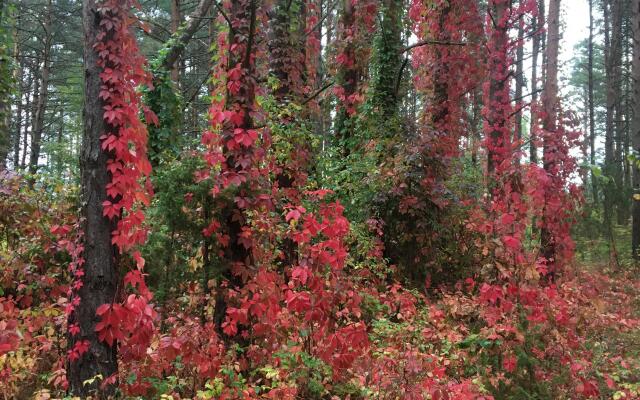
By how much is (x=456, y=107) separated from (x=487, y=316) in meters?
8.72

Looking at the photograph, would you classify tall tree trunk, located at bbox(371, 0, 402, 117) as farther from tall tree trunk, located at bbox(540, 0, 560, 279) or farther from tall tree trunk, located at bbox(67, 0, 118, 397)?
tall tree trunk, located at bbox(67, 0, 118, 397)

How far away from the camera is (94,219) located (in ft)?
13.0

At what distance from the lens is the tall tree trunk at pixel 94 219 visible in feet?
12.9

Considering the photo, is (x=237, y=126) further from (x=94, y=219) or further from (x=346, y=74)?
(x=346, y=74)

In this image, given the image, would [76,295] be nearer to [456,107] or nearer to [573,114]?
[573,114]

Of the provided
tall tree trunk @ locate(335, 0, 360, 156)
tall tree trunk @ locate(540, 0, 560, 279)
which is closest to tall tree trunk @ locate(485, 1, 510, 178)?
tall tree trunk @ locate(540, 0, 560, 279)

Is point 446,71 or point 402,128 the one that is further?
point 446,71

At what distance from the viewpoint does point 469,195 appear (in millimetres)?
9867

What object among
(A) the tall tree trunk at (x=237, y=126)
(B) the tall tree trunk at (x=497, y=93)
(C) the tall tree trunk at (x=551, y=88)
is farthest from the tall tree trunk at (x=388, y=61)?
(A) the tall tree trunk at (x=237, y=126)

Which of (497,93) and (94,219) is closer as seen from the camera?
(94,219)

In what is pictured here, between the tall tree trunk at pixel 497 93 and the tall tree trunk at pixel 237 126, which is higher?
the tall tree trunk at pixel 497 93

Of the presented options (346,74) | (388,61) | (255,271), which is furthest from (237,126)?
(346,74)

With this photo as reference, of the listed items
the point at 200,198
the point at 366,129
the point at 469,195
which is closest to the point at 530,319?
the point at 200,198

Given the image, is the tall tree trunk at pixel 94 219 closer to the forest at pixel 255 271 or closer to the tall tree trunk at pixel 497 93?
the forest at pixel 255 271
